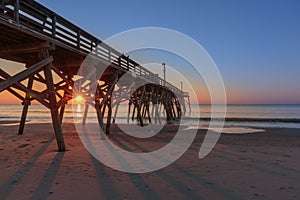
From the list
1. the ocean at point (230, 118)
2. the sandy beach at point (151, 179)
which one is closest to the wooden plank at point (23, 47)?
the sandy beach at point (151, 179)

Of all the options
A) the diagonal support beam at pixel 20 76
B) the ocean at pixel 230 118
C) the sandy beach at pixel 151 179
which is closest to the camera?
the sandy beach at pixel 151 179

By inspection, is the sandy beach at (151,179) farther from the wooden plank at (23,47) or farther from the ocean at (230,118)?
the ocean at (230,118)

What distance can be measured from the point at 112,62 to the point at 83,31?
286 centimetres

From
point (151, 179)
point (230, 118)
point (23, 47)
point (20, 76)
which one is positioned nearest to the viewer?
point (151, 179)

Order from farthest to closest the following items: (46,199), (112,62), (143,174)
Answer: (112,62), (143,174), (46,199)

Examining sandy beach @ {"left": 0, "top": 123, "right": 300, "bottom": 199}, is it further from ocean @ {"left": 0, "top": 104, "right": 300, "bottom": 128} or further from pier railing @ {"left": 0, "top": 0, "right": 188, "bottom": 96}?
ocean @ {"left": 0, "top": 104, "right": 300, "bottom": 128}

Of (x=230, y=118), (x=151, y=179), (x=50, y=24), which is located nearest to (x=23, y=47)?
(x=50, y=24)

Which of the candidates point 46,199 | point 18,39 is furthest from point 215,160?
point 18,39

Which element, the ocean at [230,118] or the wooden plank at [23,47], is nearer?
the wooden plank at [23,47]

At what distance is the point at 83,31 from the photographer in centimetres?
877

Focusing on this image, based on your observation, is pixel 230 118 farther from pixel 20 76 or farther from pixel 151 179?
pixel 20 76

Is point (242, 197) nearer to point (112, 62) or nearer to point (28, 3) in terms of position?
point (28, 3)

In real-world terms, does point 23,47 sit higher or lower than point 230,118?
higher

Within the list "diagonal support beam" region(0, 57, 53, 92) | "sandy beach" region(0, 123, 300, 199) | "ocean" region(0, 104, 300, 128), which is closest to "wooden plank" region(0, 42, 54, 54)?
"diagonal support beam" region(0, 57, 53, 92)
